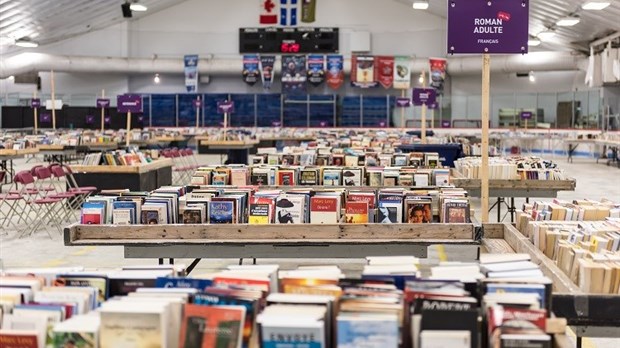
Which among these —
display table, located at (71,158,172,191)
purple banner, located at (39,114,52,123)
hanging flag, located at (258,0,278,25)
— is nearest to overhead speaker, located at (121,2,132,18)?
purple banner, located at (39,114,52,123)

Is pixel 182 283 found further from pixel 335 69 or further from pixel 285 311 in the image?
pixel 335 69

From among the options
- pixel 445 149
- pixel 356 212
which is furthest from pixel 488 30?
pixel 445 149

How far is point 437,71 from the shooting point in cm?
3158

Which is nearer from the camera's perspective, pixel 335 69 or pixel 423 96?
pixel 423 96

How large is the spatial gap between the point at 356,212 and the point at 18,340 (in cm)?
376

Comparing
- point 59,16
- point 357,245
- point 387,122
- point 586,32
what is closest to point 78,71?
point 59,16

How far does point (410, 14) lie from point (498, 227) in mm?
29961

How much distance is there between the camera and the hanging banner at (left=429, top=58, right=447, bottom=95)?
103ft

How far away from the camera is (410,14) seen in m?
35.2

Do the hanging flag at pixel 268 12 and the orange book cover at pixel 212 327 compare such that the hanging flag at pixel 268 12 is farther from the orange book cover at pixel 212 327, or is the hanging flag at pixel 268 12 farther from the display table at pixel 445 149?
the orange book cover at pixel 212 327

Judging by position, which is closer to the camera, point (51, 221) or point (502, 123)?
point (51, 221)

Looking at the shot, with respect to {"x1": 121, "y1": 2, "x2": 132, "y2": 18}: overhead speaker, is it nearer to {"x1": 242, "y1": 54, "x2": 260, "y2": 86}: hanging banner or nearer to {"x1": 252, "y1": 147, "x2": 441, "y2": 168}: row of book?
{"x1": 242, "y1": 54, "x2": 260, "y2": 86}: hanging banner

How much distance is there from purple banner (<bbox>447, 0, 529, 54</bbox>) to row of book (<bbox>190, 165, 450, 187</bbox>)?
8.39 ft

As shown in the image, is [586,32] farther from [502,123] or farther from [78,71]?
[78,71]
